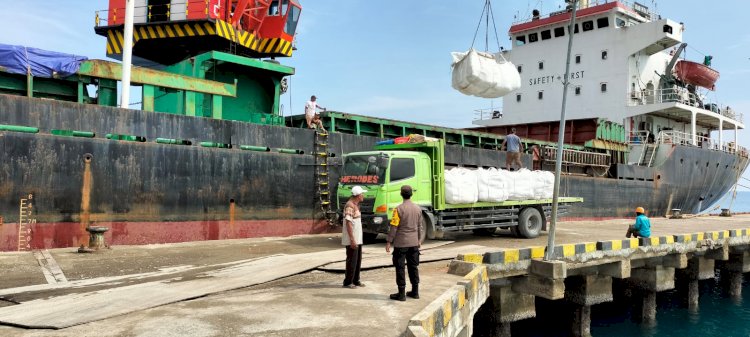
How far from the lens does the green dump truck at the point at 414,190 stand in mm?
11477

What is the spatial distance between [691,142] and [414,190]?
83.4 feet

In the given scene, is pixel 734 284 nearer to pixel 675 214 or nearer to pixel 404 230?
pixel 675 214

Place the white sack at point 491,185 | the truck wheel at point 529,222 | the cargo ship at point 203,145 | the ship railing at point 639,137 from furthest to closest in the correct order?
1. the ship railing at point 639,137
2. the truck wheel at point 529,222
3. the white sack at point 491,185
4. the cargo ship at point 203,145

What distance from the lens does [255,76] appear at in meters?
16.3

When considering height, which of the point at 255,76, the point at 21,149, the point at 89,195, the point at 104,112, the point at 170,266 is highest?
the point at 255,76

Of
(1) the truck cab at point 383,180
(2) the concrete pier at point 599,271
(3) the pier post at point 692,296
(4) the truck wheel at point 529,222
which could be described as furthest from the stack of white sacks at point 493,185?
(3) the pier post at point 692,296

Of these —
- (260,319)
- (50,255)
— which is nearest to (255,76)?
(50,255)

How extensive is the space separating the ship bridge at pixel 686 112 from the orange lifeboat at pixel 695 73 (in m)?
0.84

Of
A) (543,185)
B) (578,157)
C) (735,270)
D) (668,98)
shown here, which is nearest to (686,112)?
(668,98)

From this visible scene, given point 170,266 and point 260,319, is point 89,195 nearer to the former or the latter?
point 170,266

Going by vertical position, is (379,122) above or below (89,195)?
above

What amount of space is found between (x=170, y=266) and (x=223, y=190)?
3.85 metres

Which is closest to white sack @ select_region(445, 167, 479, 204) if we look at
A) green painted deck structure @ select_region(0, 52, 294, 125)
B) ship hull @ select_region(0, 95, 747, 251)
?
ship hull @ select_region(0, 95, 747, 251)

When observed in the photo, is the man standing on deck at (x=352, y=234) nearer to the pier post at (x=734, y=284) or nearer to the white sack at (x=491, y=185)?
the white sack at (x=491, y=185)
